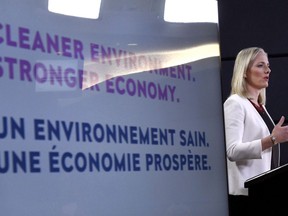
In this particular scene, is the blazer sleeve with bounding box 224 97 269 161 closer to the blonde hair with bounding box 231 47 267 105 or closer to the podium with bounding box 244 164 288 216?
the blonde hair with bounding box 231 47 267 105

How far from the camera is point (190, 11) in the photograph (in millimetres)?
1383

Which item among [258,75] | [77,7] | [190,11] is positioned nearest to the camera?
[77,7]

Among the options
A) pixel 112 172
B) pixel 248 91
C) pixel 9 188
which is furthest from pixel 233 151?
pixel 9 188

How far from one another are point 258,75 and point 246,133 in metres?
0.29

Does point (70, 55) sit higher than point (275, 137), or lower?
higher

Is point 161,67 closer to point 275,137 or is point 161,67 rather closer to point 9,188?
point 9,188

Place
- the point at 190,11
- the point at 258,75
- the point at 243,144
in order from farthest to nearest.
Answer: the point at 258,75, the point at 243,144, the point at 190,11

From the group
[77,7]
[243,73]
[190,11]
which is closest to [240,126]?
[243,73]

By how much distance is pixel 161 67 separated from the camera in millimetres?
1265

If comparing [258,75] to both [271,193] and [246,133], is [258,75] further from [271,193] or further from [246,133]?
[271,193]

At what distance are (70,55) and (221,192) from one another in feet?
1.97

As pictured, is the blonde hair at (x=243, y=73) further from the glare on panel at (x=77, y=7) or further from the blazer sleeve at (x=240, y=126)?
the glare on panel at (x=77, y=7)

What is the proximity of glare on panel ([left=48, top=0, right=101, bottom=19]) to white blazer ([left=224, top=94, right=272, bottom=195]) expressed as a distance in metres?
0.92

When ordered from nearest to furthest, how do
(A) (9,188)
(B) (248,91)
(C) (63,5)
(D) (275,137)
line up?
(A) (9,188) → (C) (63,5) → (D) (275,137) → (B) (248,91)
